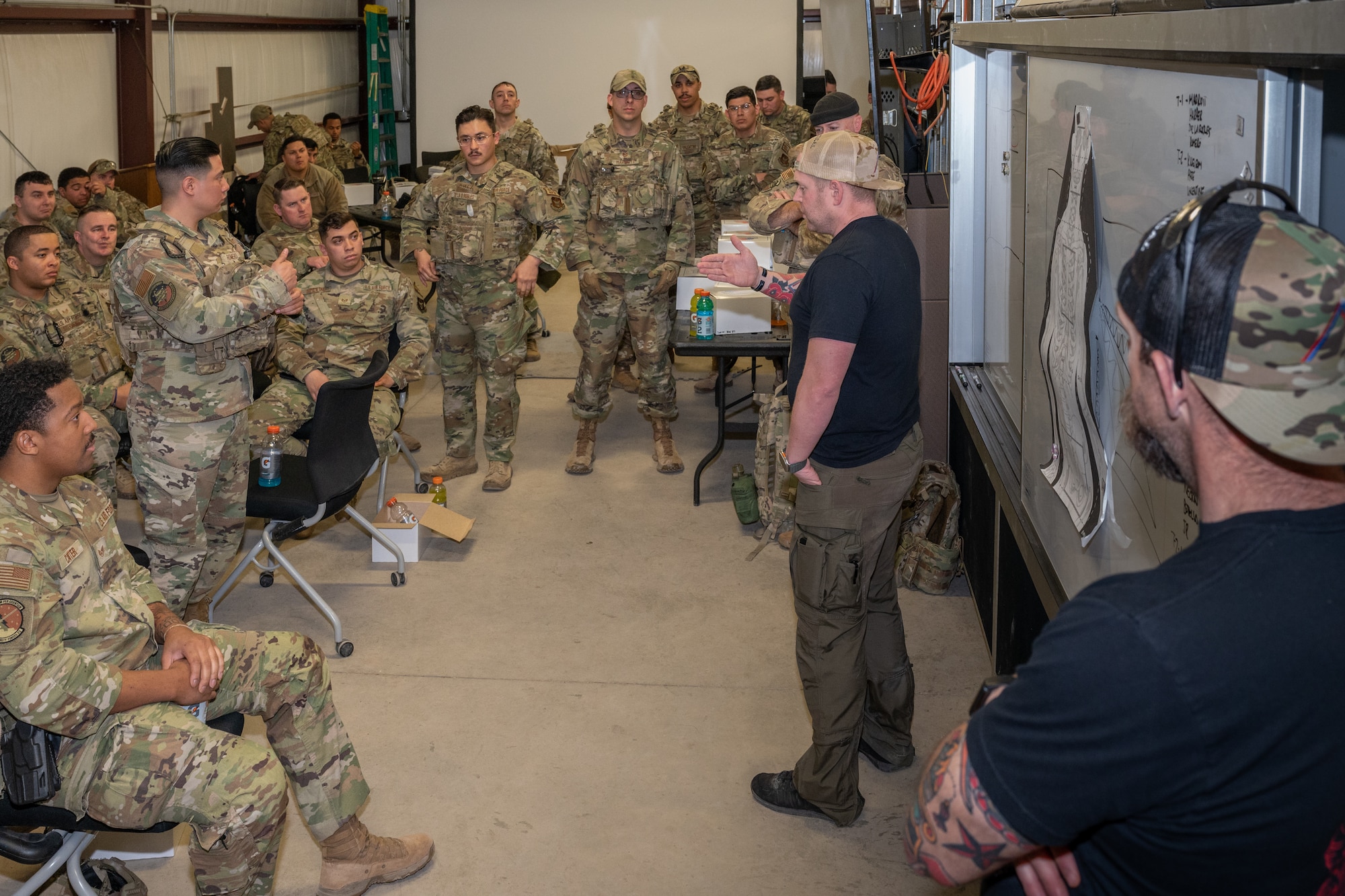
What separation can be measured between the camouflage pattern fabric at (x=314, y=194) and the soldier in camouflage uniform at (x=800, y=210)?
4.86m

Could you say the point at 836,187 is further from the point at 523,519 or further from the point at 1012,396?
the point at 523,519

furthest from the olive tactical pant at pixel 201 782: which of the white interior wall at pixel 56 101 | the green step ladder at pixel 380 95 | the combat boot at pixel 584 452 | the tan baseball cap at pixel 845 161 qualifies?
the green step ladder at pixel 380 95

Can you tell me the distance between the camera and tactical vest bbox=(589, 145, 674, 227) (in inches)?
227

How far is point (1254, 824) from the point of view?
100 cm

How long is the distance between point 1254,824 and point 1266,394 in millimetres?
→ 378

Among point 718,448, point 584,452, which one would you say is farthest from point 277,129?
point 718,448

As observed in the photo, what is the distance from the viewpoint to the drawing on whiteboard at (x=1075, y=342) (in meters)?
2.25

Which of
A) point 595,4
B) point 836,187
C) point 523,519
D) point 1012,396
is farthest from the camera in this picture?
point 595,4

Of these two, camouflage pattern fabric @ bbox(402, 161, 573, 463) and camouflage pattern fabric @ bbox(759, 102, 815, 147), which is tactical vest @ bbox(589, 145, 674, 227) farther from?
camouflage pattern fabric @ bbox(759, 102, 815, 147)

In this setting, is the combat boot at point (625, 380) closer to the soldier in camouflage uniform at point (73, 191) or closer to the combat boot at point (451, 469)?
the combat boot at point (451, 469)

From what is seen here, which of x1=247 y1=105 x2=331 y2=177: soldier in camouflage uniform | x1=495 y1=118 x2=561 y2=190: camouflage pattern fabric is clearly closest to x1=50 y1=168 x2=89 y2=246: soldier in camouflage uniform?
x1=495 y1=118 x2=561 y2=190: camouflage pattern fabric

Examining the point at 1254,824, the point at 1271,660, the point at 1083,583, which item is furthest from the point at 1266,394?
the point at 1083,583

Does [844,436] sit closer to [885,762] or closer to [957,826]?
[885,762]

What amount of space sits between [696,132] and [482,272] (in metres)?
3.94
